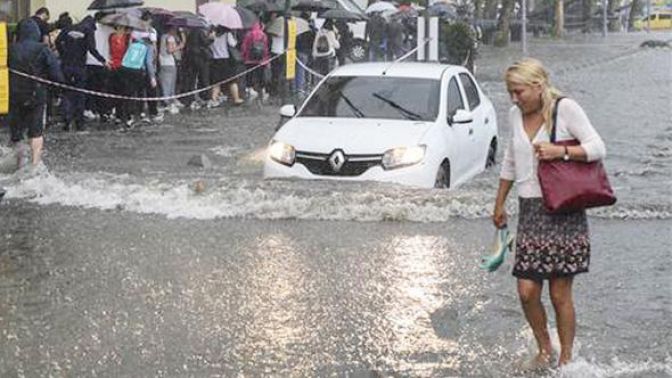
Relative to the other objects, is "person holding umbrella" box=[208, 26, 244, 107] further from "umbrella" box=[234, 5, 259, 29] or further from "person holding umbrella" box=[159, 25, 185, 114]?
"person holding umbrella" box=[159, 25, 185, 114]

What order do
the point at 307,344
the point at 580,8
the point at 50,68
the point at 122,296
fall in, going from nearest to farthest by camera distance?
the point at 307,344
the point at 122,296
the point at 50,68
the point at 580,8

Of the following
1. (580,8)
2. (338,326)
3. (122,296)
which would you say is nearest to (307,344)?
(338,326)

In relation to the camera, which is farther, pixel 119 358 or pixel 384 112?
pixel 384 112

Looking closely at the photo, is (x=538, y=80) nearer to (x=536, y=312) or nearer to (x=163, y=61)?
(x=536, y=312)

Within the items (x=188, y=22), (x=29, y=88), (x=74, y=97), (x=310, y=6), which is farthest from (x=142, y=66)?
(x=310, y=6)

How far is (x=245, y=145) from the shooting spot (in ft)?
56.3

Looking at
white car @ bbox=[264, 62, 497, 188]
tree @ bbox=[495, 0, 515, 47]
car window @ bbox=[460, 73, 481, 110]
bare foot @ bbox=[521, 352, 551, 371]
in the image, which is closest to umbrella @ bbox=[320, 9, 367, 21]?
car window @ bbox=[460, 73, 481, 110]

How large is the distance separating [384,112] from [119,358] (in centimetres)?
626

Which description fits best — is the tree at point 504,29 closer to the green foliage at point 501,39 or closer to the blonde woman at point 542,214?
the green foliage at point 501,39

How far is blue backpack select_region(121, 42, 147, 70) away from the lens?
18312 millimetres

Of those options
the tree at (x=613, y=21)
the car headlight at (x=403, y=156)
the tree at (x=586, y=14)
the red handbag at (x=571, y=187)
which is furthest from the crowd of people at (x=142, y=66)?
the tree at (x=613, y=21)

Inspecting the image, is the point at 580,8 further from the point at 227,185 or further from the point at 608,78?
the point at 227,185

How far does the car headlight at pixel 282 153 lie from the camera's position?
449 inches

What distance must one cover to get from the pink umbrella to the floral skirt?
1609 cm
